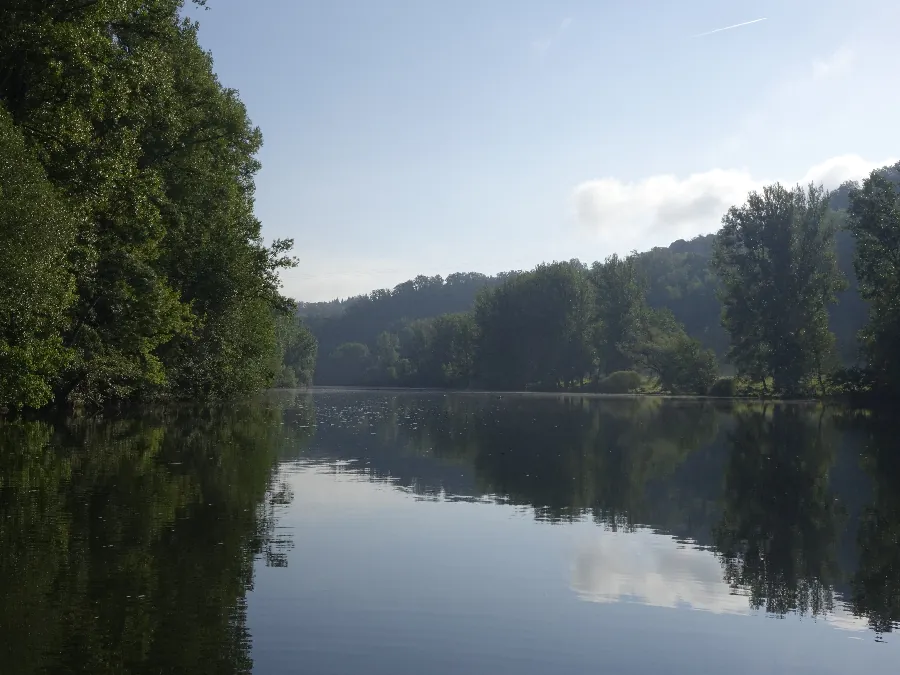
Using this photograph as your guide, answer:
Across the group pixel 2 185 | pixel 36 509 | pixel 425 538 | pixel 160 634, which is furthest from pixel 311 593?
pixel 2 185

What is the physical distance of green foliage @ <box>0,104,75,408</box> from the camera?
944 inches

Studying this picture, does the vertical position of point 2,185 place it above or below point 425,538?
above

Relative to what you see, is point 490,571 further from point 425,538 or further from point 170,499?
point 170,499

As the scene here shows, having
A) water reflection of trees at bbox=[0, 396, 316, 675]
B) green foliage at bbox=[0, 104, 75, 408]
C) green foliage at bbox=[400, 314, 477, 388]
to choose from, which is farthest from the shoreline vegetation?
green foliage at bbox=[400, 314, 477, 388]

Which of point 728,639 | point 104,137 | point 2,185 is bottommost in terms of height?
point 728,639

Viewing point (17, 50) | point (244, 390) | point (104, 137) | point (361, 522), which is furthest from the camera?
point (244, 390)

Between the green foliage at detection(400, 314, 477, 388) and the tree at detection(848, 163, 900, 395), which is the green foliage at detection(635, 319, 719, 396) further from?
the green foliage at detection(400, 314, 477, 388)

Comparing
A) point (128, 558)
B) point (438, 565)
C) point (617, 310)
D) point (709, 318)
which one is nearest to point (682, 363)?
point (617, 310)

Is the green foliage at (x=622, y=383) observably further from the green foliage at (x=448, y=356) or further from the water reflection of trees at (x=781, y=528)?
the water reflection of trees at (x=781, y=528)

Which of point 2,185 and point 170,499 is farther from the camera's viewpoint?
point 2,185

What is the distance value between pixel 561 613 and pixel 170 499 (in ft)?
34.3

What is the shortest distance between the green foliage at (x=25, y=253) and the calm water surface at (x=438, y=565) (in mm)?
3111

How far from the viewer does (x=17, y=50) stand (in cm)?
2564

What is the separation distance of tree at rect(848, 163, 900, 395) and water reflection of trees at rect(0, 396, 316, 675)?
55.2 meters
